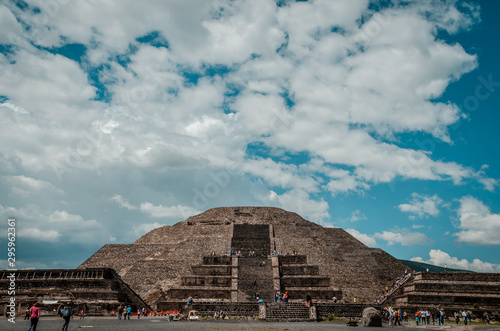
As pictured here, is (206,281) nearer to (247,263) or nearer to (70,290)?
(247,263)

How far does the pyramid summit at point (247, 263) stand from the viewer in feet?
88.7

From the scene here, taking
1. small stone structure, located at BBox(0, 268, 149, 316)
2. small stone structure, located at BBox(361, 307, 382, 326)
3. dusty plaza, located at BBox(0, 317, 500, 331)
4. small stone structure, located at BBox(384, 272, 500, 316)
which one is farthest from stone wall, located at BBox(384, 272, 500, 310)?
small stone structure, located at BBox(0, 268, 149, 316)

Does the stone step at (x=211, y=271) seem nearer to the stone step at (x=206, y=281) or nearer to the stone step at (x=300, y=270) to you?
the stone step at (x=206, y=281)

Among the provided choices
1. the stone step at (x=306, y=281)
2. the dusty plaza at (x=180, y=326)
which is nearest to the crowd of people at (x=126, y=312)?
the dusty plaza at (x=180, y=326)

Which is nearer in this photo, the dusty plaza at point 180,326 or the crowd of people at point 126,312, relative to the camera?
the dusty plaza at point 180,326

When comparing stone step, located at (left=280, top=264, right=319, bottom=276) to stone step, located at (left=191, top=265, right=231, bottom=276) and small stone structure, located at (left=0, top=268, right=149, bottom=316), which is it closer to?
stone step, located at (left=191, top=265, right=231, bottom=276)

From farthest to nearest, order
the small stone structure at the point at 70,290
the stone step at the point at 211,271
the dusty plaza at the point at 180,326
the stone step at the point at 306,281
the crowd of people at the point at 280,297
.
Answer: the stone step at the point at 211,271, the stone step at the point at 306,281, the crowd of people at the point at 280,297, the small stone structure at the point at 70,290, the dusty plaza at the point at 180,326

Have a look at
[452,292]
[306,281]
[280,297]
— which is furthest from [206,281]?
[452,292]

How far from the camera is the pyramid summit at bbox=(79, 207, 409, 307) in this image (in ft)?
88.7

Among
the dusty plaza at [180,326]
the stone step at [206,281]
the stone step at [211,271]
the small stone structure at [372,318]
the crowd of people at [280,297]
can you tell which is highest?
the stone step at [211,271]

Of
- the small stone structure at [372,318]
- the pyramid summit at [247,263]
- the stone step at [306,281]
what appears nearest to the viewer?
the small stone structure at [372,318]

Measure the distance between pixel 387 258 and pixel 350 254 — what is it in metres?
3.16

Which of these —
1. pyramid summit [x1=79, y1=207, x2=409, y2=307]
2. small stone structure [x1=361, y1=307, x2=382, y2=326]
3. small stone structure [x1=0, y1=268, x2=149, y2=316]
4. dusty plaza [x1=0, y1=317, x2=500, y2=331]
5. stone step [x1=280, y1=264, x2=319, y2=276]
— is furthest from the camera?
stone step [x1=280, y1=264, x2=319, y2=276]

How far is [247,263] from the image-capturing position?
102 feet
